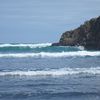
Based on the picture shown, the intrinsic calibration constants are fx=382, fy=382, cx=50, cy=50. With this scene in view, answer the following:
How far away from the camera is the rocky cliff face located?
6827 centimetres

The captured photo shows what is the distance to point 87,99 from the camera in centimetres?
1419

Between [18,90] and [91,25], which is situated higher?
[91,25]

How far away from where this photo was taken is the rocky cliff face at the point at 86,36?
68.3 meters

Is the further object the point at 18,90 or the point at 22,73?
the point at 22,73

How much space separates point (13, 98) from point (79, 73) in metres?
7.60

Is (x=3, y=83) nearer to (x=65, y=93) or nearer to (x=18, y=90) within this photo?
(x=18, y=90)

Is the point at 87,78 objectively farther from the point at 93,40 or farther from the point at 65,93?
the point at 93,40

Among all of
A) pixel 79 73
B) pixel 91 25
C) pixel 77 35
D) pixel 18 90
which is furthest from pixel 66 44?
pixel 18 90

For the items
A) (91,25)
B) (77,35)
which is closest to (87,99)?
(91,25)

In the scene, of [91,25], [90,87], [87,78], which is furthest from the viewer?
[91,25]

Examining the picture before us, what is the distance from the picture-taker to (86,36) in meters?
74.4

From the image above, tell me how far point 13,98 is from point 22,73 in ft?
22.6

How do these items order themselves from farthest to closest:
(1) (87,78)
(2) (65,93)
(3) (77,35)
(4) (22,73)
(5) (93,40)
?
(3) (77,35) < (5) (93,40) < (4) (22,73) < (1) (87,78) < (2) (65,93)

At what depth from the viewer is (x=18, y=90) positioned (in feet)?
52.4
